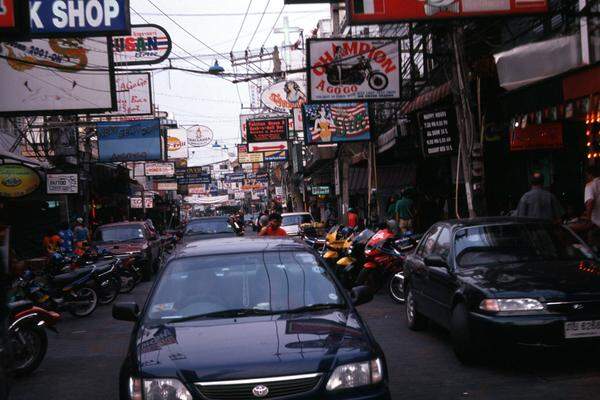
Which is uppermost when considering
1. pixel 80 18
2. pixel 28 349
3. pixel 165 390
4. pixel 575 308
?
pixel 80 18

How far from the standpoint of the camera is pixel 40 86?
19.2 metres

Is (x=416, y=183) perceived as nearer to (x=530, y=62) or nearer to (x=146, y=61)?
(x=146, y=61)

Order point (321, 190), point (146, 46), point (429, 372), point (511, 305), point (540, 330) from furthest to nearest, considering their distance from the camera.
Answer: point (321, 190)
point (146, 46)
point (429, 372)
point (511, 305)
point (540, 330)

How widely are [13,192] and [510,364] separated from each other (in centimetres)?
1442

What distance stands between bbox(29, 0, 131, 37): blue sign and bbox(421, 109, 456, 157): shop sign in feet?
22.3

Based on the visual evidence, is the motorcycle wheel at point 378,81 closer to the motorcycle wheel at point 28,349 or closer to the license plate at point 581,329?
the motorcycle wheel at point 28,349

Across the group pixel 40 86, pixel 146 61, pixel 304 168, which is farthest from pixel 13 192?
pixel 304 168

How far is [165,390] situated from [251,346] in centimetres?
63

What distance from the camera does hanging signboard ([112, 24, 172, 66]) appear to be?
67.1 ft

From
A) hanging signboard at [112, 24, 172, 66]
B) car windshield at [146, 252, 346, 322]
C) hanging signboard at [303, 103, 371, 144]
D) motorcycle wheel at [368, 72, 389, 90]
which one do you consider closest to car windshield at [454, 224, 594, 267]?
car windshield at [146, 252, 346, 322]

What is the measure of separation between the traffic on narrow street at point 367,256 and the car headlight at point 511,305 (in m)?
0.01

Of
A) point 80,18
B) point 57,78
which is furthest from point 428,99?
point 57,78

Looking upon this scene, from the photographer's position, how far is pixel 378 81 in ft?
57.5

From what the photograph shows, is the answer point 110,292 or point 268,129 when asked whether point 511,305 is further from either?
point 268,129
